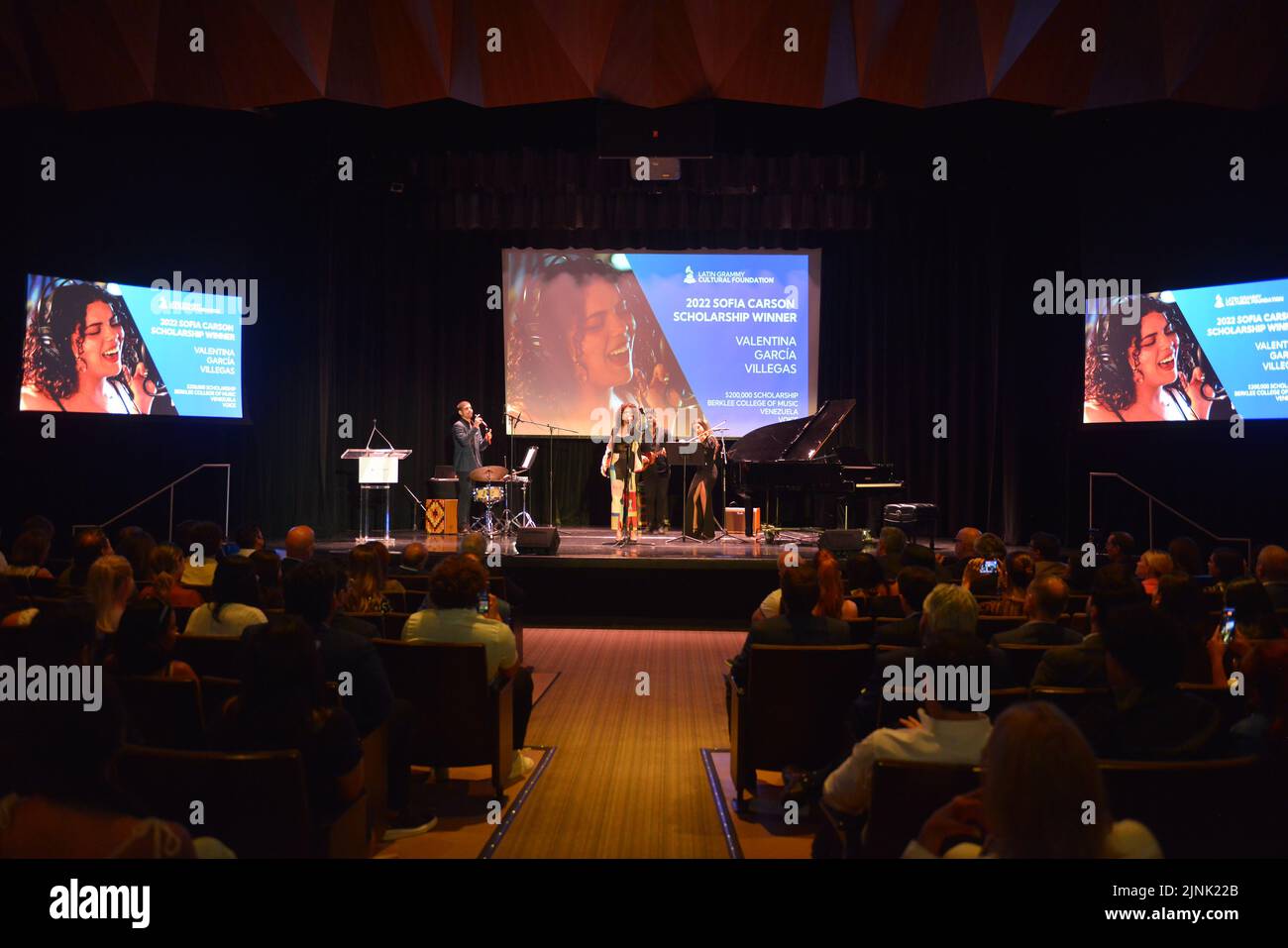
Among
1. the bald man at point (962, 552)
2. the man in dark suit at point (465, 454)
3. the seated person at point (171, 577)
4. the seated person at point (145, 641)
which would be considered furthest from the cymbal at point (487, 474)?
the seated person at point (145, 641)

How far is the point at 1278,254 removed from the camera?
9266 mm

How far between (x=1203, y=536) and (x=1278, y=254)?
2809mm

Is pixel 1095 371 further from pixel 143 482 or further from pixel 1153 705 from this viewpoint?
pixel 143 482

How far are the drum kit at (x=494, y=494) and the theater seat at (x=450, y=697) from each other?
595 centimetres

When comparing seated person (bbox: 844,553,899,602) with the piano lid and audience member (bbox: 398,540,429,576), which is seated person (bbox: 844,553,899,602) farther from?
the piano lid

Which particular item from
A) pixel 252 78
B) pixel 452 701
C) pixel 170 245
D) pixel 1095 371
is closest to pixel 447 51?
pixel 252 78

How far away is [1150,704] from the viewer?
2578 mm

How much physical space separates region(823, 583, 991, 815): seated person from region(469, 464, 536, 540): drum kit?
7.49m

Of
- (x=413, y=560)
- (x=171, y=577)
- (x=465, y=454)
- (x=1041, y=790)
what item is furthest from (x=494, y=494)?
(x=1041, y=790)

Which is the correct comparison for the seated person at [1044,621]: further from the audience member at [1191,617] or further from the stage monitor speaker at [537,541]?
the stage monitor speaker at [537,541]

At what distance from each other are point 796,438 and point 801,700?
665cm

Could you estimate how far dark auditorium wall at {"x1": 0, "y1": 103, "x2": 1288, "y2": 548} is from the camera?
387 inches

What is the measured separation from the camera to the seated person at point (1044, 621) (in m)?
3.78

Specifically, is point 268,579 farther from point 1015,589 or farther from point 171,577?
point 1015,589
